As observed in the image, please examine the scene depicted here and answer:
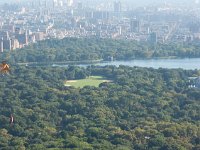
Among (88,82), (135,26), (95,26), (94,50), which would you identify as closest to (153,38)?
(135,26)

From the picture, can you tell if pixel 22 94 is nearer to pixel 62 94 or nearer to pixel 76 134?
pixel 62 94

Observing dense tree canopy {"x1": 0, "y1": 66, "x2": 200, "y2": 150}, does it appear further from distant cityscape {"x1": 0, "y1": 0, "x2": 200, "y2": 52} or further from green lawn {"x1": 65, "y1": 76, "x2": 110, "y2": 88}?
distant cityscape {"x1": 0, "y1": 0, "x2": 200, "y2": 52}

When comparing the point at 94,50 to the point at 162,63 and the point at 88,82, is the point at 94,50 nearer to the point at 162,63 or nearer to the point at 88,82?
the point at 162,63

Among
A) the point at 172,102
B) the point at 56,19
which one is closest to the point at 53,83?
the point at 172,102

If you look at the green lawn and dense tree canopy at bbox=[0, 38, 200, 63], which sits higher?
dense tree canopy at bbox=[0, 38, 200, 63]

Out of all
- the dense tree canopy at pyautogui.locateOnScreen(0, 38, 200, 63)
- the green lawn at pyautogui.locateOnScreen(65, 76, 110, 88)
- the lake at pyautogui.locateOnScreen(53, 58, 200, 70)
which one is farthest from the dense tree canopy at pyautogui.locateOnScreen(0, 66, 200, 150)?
the dense tree canopy at pyautogui.locateOnScreen(0, 38, 200, 63)

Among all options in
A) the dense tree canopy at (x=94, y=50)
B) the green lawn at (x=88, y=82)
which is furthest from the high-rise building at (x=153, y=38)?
the green lawn at (x=88, y=82)
